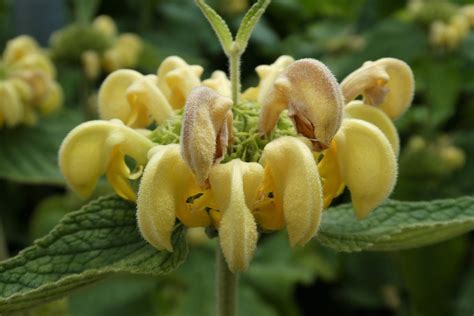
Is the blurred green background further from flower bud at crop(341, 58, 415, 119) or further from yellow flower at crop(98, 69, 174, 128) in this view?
flower bud at crop(341, 58, 415, 119)

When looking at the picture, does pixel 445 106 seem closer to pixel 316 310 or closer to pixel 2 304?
pixel 316 310

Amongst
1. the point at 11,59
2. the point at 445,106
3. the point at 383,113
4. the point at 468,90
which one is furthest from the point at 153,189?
the point at 468,90

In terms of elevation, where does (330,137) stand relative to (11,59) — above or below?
above

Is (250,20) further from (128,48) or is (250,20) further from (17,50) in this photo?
(128,48)

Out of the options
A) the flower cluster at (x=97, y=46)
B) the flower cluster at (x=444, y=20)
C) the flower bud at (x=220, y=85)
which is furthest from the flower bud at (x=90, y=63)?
the flower bud at (x=220, y=85)

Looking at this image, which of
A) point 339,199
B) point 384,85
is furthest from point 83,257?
Answer: point 339,199

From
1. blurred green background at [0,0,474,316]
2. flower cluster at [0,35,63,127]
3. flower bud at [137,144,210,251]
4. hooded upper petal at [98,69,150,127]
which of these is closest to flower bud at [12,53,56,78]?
flower cluster at [0,35,63,127]
